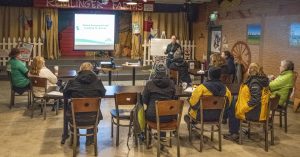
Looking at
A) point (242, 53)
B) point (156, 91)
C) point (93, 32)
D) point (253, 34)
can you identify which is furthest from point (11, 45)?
point (156, 91)

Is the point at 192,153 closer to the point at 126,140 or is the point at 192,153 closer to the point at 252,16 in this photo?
the point at 126,140

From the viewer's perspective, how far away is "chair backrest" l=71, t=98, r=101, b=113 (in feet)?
15.3

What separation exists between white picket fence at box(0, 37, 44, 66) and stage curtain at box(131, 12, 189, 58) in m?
3.16

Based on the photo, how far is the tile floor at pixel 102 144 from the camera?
5039mm

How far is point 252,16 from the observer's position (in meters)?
10.2

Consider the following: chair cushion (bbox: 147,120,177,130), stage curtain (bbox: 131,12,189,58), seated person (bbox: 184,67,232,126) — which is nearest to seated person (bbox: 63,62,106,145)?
chair cushion (bbox: 147,120,177,130)

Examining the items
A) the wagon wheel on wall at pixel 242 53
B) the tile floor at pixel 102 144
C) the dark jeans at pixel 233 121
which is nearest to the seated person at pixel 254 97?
the dark jeans at pixel 233 121

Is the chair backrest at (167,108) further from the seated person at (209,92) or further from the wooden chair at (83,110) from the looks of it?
the wooden chair at (83,110)

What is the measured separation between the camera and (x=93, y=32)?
10.8 meters

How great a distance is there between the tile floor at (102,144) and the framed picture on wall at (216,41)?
567 cm

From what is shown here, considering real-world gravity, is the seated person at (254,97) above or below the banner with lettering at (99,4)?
below

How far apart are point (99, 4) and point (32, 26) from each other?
231cm

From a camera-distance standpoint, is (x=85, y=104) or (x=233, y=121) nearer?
(x=85, y=104)

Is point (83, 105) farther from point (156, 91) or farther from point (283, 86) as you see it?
point (283, 86)
